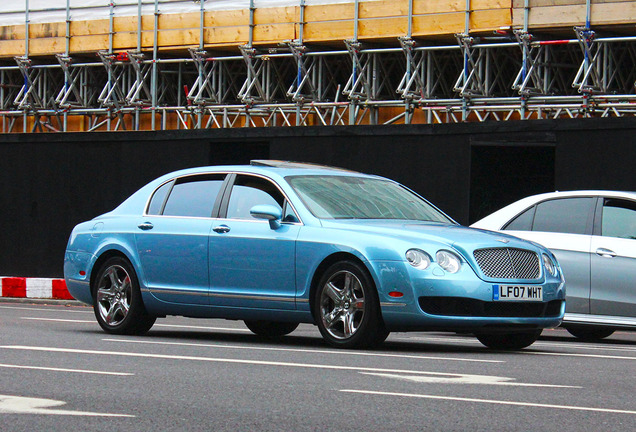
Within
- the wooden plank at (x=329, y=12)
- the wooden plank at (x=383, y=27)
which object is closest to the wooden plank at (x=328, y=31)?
the wooden plank at (x=329, y=12)

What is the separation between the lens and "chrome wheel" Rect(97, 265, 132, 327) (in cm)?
1201

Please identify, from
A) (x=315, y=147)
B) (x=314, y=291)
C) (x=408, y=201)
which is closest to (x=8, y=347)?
(x=314, y=291)

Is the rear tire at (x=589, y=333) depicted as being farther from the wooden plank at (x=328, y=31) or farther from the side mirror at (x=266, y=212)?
the wooden plank at (x=328, y=31)

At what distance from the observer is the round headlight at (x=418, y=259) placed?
394 inches

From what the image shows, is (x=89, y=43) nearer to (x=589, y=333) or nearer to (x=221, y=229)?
(x=589, y=333)

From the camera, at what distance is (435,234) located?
10.2 m

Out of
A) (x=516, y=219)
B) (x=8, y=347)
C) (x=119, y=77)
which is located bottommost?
(x=8, y=347)

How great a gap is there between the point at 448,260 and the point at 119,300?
11.5 feet

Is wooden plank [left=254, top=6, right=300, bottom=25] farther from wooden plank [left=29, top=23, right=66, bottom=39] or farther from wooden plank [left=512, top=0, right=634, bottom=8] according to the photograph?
wooden plank [left=29, top=23, right=66, bottom=39]

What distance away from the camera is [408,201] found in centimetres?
1170

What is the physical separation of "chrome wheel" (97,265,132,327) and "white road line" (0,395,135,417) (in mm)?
4938

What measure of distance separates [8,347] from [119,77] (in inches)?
951

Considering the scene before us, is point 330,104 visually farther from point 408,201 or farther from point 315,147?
point 408,201

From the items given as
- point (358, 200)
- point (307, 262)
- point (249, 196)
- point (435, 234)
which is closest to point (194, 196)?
point (249, 196)
